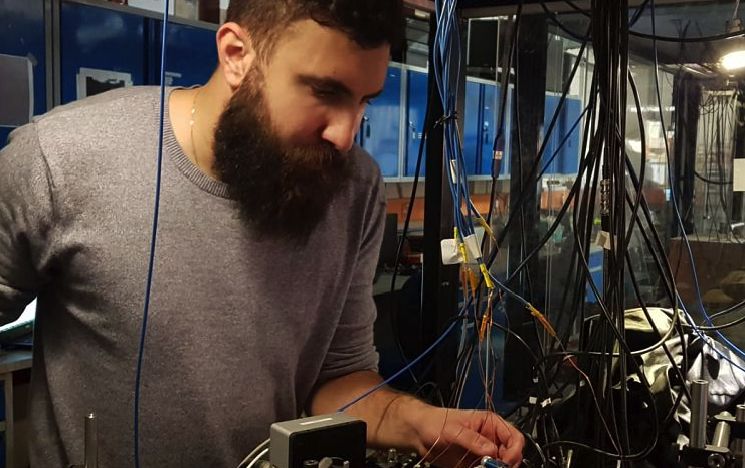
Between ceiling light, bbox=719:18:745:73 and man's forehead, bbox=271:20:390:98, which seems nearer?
man's forehead, bbox=271:20:390:98

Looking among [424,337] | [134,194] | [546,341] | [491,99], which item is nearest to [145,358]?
[134,194]

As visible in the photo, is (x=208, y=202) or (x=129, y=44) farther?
(x=129, y=44)

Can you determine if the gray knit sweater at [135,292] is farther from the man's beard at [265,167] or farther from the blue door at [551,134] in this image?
the blue door at [551,134]

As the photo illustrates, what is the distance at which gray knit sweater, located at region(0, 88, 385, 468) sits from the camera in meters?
1.00

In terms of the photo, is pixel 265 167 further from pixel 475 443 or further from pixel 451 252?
pixel 475 443

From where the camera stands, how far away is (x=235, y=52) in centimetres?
100

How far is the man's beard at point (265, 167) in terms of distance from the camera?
1023 millimetres

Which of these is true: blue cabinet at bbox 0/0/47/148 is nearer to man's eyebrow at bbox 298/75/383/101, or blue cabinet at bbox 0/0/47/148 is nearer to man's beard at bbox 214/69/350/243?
man's beard at bbox 214/69/350/243

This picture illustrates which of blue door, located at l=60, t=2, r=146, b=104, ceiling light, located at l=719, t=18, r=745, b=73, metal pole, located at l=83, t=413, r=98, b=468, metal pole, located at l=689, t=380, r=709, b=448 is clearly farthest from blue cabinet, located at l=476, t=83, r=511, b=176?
metal pole, located at l=83, t=413, r=98, b=468

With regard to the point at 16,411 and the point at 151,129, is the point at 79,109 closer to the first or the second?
the point at 151,129

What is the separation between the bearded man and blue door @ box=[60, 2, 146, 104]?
1393 mm

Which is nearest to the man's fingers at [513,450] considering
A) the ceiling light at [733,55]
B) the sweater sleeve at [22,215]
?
the sweater sleeve at [22,215]

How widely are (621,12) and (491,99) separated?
214 cm

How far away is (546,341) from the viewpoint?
87.4 inches
